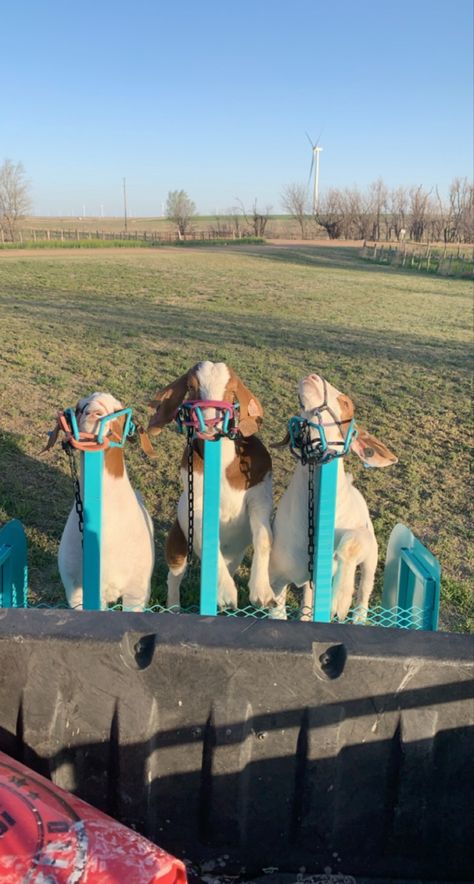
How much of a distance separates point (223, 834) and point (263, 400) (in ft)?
21.3

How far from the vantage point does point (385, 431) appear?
24.3 ft

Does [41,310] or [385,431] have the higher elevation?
[41,310]

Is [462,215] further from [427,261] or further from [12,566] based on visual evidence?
[12,566]

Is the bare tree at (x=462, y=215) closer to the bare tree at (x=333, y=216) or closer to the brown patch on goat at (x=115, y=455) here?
the bare tree at (x=333, y=216)

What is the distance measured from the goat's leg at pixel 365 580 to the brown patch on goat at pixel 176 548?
922 mm

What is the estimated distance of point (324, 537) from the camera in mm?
2945

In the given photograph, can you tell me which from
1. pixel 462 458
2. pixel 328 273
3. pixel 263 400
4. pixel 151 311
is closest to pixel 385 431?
pixel 462 458

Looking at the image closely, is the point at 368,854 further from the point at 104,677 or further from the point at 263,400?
the point at 263,400

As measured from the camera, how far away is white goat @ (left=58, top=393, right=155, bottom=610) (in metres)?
3.24

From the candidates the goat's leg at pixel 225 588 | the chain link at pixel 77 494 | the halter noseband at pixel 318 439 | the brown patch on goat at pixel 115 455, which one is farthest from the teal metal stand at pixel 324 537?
the chain link at pixel 77 494

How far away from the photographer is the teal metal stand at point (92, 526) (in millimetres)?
2910

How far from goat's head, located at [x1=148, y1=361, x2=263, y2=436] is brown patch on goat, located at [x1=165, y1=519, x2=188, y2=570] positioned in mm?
619

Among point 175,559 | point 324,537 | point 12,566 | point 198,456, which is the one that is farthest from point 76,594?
point 324,537

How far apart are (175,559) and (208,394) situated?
1.04 meters
